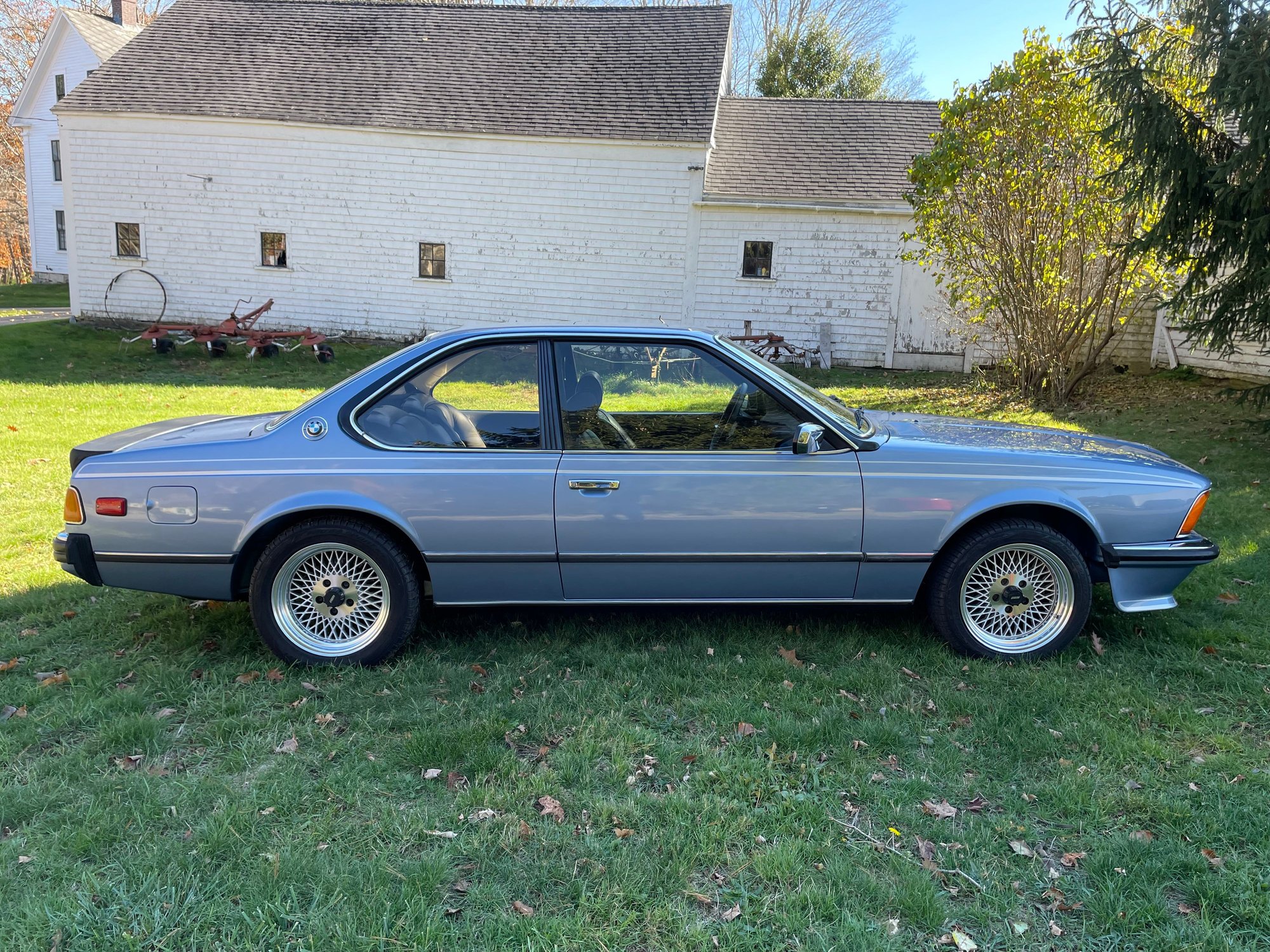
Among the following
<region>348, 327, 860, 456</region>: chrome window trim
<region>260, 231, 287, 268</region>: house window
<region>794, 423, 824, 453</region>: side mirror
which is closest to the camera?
<region>794, 423, 824, 453</region>: side mirror

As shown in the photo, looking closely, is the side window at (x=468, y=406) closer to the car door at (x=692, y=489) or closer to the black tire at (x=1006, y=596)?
the car door at (x=692, y=489)

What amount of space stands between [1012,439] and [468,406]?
277 cm

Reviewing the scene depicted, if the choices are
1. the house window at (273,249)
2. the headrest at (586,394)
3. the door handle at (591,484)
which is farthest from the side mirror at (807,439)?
the house window at (273,249)

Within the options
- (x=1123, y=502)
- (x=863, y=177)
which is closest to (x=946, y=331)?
(x=863, y=177)

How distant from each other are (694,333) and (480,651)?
1.91 m

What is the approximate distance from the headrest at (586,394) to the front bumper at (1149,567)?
8.17 ft

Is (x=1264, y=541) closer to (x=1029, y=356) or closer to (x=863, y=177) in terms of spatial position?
(x=1029, y=356)

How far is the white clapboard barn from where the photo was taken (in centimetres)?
1644

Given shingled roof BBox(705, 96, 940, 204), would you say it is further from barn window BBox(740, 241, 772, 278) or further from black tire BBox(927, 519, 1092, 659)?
black tire BBox(927, 519, 1092, 659)

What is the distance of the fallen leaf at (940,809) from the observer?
2939 mm

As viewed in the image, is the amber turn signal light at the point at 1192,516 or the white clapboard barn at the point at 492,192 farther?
the white clapboard barn at the point at 492,192

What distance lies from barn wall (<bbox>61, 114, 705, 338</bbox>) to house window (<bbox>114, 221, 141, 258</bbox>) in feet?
0.45

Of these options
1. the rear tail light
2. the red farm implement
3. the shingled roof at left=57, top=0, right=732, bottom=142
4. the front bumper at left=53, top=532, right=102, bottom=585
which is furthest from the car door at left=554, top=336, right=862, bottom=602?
the shingled roof at left=57, top=0, right=732, bottom=142

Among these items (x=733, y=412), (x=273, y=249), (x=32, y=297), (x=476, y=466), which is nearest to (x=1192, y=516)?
(x=733, y=412)
